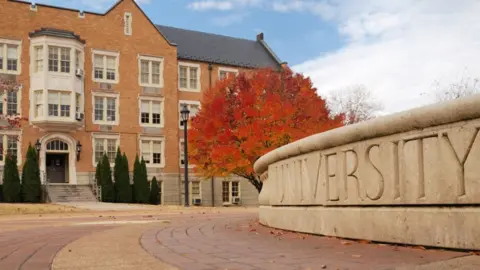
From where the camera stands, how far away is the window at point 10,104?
1259 inches

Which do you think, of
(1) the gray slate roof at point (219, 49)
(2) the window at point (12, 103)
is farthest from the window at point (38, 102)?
(1) the gray slate roof at point (219, 49)

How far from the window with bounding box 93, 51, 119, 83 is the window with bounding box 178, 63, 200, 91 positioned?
16.5ft

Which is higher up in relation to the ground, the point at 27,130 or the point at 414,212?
the point at 27,130

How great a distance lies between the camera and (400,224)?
5.36 meters

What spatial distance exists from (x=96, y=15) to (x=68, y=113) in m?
7.20

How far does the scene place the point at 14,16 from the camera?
32.6 meters

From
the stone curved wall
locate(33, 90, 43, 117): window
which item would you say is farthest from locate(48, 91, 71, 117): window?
the stone curved wall

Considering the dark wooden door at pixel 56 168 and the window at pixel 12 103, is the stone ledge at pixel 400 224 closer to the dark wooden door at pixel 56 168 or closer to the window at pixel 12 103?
the dark wooden door at pixel 56 168

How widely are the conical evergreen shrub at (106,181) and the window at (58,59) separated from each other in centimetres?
623

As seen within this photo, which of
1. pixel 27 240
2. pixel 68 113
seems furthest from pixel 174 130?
pixel 27 240

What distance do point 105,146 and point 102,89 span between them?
3877mm

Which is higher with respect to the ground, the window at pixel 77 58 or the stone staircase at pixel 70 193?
the window at pixel 77 58

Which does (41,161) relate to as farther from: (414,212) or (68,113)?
(414,212)

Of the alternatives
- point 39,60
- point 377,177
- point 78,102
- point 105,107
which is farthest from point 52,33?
point 377,177
